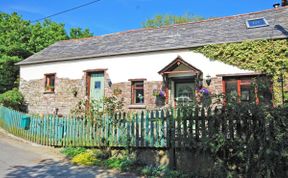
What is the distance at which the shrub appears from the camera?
8.35 m

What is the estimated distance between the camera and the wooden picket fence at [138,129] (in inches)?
257

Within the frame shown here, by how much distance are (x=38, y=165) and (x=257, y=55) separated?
31.6 ft

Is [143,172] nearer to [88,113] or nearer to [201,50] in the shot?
[88,113]

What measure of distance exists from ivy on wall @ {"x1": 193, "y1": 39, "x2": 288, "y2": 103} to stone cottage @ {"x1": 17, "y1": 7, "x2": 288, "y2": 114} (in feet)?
0.83

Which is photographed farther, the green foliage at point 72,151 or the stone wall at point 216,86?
the stone wall at point 216,86

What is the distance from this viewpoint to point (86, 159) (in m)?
8.54

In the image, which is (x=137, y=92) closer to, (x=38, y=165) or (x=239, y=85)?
(x=239, y=85)

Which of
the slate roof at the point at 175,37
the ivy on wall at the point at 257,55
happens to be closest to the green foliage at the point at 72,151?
the slate roof at the point at 175,37

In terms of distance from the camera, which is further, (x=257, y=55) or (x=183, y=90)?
(x=183, y=90)

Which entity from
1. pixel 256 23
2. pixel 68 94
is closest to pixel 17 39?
pixel 68 94

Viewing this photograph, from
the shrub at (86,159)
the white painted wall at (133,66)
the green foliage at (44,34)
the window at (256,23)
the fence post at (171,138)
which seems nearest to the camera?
the fence post at (171,138)

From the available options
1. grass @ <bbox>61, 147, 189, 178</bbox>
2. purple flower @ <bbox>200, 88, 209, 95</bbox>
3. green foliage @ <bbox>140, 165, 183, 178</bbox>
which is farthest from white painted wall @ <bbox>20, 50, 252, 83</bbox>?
green foliage @ <bbox>140, 165, 183, 178</bbox>

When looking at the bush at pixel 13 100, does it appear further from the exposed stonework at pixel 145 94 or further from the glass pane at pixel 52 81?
the exposed stonework at pixel 145 94

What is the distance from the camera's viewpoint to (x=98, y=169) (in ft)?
25.5
